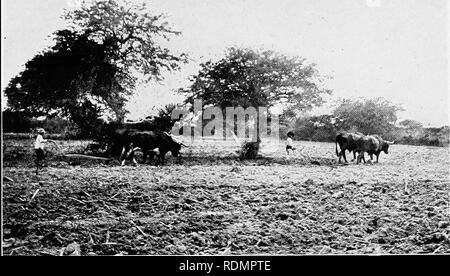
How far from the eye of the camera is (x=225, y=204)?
267 cm

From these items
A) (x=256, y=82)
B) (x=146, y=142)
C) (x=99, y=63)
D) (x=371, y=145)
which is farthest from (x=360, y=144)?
(x=99, y=63)

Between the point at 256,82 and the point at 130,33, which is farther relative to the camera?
the point at 256,82

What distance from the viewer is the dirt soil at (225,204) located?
2.47 meters

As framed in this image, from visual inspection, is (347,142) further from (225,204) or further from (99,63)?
(99,63)

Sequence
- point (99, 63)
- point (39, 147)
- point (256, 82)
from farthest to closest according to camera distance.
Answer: point (256, 82) < point (99, 63) < point (39, 147)

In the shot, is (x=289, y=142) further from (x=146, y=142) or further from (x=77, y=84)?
(x=77, y=84)

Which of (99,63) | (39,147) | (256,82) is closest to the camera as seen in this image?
(39,147)

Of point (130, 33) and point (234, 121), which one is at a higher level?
point (130, 33)

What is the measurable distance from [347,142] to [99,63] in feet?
6.65

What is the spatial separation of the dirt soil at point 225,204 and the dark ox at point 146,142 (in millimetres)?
107

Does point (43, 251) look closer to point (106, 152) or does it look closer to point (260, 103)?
point (106, 152)

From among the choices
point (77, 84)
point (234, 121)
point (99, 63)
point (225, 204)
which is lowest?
point (225, 204)

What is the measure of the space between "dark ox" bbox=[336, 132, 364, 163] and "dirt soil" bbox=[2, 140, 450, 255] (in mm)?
77

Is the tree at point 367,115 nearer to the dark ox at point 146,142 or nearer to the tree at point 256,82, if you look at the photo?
the tree at point 256,82
